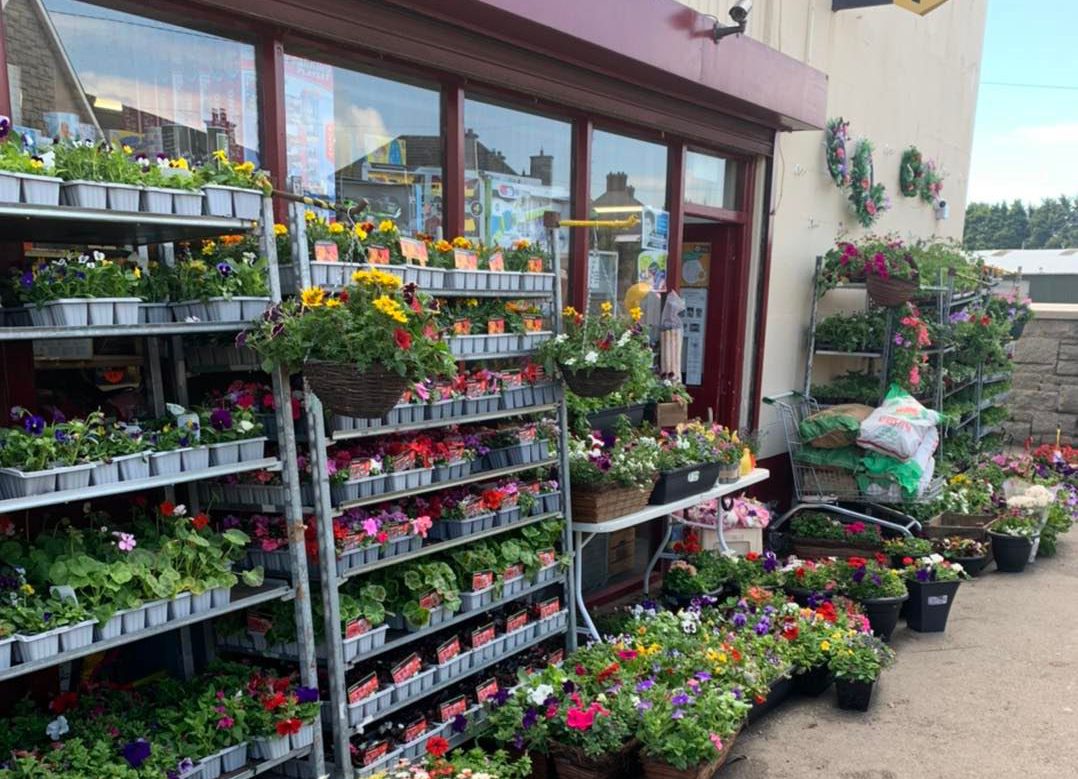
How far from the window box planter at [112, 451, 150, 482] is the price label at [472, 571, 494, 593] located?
1.51 m

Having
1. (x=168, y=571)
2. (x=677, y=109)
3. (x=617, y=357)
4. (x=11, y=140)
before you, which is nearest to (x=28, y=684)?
(x=168, y=571)

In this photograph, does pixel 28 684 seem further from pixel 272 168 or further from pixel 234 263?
pixel 272 168

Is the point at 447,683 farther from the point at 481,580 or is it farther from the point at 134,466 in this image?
the point at 134,466

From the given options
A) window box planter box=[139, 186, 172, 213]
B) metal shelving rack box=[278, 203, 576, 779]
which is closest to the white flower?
metal shelving rack box=[278, 203, 576, 779]

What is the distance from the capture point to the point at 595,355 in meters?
3.91

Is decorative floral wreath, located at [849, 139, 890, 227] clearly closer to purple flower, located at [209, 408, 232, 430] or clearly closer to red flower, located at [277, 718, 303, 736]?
purple flower, located at [209, 408, 232, 430]

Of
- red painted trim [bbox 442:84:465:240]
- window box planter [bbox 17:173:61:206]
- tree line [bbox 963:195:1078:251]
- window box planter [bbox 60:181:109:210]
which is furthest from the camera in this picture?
tree line [bbox 963:195:1078:251]

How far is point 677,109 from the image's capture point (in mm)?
5703

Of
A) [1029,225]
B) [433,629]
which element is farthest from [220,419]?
[1029,225]

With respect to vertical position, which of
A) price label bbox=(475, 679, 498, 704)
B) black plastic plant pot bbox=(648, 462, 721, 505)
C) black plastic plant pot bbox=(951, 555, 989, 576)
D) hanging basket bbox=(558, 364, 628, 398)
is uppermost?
hanging basket bbox=(558, 364, 628, 398)

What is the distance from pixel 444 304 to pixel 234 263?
1.08 metres

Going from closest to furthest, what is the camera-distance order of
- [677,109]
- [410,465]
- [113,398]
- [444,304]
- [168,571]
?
1. [168,571]
2. [113,398]
3. [410,465]
4. [444,304]
5. [677,109]

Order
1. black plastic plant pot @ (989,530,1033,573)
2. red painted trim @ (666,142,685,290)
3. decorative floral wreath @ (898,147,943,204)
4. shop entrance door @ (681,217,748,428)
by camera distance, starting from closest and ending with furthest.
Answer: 1. red painted trim @ (666,142,685,290)
2. black plastic plant pot @ (989,530,1033,573)
3. shop entrance door @ (681,217,748,428)
4. decorative floral wreath @ (898,147,943,204)

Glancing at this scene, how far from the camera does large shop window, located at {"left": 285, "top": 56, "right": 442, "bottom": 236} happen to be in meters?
3.76
